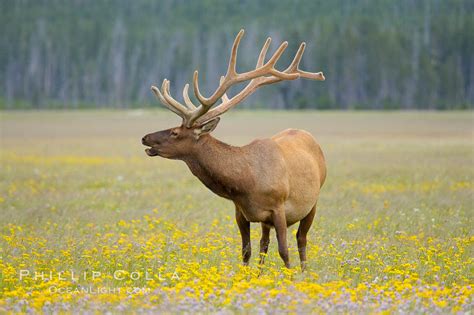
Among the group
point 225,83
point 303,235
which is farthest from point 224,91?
point 303,235

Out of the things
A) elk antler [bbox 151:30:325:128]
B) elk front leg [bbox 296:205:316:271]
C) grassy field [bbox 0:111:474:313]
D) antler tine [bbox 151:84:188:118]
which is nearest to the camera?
grassy field [bbox 0:111:474:313]

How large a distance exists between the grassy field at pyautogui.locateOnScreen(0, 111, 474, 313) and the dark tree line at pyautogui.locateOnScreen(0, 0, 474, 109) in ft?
228

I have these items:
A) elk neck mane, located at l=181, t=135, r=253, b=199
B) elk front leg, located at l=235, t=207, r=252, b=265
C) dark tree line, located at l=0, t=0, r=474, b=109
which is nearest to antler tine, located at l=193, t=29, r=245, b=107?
elk neck mane, located at l=181, t=135, r=253, b=199

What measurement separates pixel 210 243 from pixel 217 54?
98.2m

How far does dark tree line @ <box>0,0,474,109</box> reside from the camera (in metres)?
94.9

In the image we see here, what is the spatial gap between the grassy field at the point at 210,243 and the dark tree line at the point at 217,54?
69526mm

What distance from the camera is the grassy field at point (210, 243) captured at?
7309 mm

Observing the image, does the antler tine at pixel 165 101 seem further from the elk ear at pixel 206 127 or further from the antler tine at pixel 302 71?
the antler tine at pixel 302 71

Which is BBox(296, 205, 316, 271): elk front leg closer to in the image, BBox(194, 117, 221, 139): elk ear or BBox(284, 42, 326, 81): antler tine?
BBox(284, 42, 326, 81): antler tine

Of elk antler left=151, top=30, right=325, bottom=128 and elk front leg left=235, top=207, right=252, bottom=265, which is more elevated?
elk antler left=151, top=30, right=325, bottom=128

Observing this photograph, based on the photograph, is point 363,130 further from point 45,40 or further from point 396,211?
point 45,40

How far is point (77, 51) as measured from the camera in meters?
110

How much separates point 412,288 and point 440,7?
134353mm

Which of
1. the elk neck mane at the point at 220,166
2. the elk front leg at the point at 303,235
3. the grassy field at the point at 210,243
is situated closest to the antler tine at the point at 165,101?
the elk neck mane at the point at 220,166
